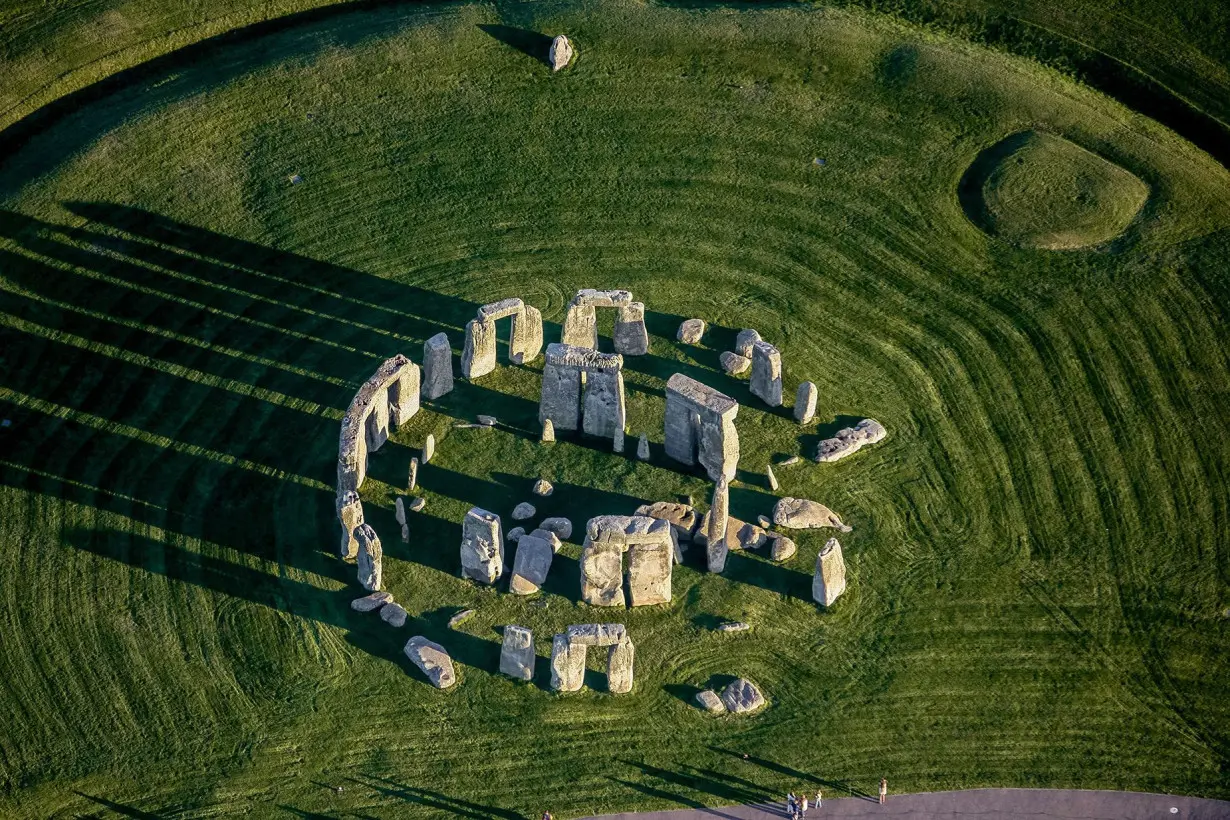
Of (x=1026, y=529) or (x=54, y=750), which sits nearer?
(x=54, y=750)

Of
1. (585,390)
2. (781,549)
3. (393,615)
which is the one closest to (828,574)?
(781,549)

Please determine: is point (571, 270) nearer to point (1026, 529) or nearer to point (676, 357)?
point (676, 357)

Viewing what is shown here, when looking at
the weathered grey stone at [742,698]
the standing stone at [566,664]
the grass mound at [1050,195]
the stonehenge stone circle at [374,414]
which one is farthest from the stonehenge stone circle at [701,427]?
the grass mound at [1050,195]

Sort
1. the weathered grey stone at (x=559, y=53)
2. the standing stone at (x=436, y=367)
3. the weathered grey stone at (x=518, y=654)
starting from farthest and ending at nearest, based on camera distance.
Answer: the weathered grey stone at (x=559, y=53), the standing stone at (x=436, y=367), the weathered grey stone at (x=518, y=654)

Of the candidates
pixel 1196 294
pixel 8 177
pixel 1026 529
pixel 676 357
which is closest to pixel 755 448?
pixel 676 357

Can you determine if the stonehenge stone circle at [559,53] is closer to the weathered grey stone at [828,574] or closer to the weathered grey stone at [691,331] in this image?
the weathered grey stone at [691,331]

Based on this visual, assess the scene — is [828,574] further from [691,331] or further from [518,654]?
[691,331]
